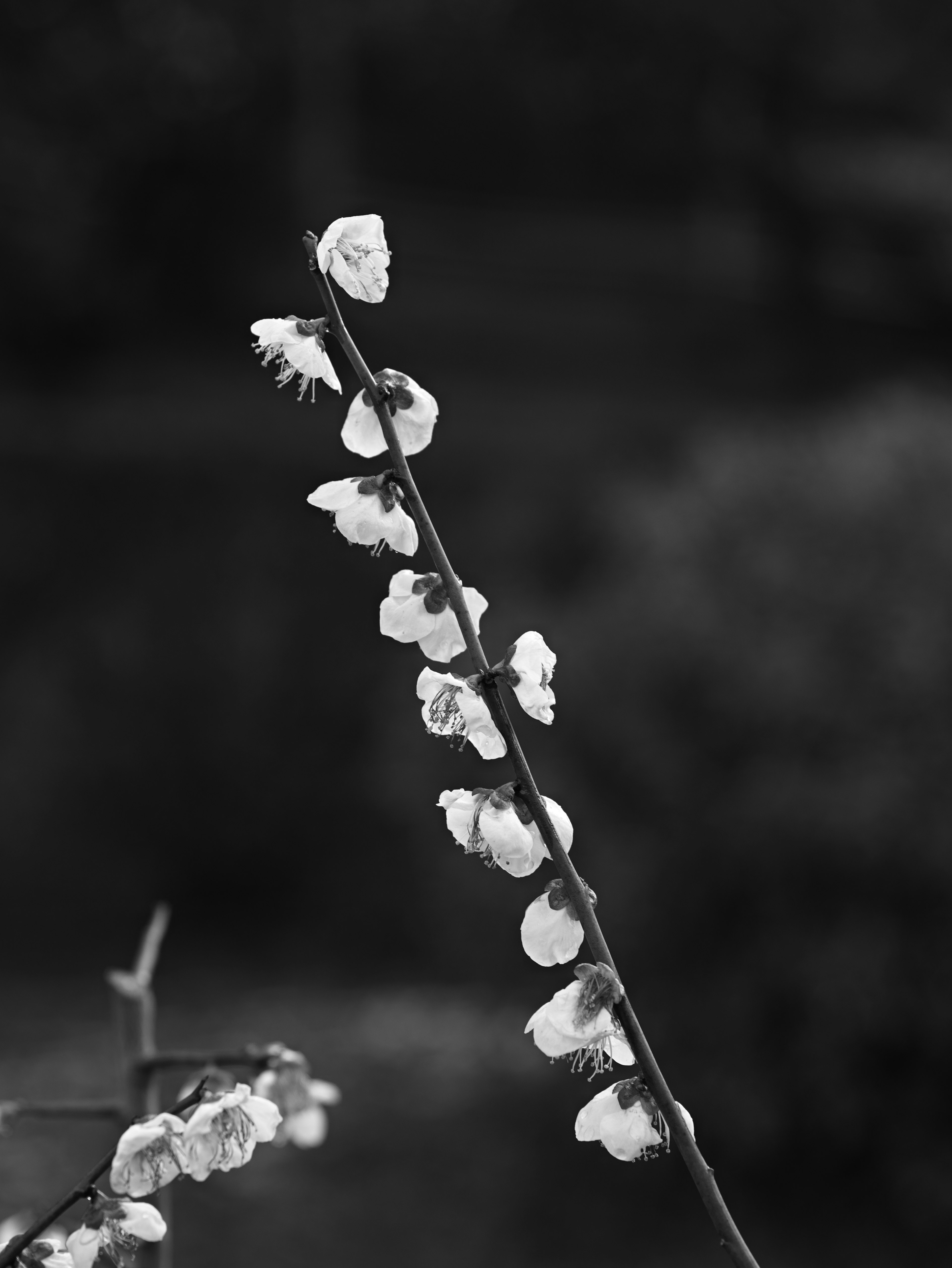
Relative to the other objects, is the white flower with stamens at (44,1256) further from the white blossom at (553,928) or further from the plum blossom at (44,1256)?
the white blossom at (553,928)

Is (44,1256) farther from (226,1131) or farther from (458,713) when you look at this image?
(458,713)

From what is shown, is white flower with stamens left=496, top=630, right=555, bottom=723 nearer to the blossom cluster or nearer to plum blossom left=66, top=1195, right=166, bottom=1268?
the blossom cluster

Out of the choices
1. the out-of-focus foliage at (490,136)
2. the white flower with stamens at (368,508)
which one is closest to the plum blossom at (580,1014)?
the white flower with stamens at (368,508)

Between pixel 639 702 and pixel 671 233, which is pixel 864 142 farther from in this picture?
pixel 639 702

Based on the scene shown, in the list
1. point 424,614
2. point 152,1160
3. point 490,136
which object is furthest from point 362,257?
point 490,136

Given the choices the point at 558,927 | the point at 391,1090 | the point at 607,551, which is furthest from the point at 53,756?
the point at 558,927

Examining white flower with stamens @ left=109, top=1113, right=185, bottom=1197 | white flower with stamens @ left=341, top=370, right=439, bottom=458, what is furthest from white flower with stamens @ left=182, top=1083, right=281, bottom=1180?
white flower with stamens @ left=341, top=370, right=439, bottom=458
